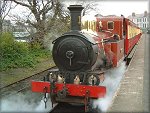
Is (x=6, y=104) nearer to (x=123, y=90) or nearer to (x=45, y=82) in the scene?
(x=45, y=82)

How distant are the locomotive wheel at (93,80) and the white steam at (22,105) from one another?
1460mm

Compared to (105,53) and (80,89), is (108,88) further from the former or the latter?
(80,89)

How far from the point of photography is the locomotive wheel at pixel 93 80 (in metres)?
7.47

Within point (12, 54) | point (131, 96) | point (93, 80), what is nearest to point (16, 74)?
point (12, 54)

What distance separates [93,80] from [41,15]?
15.1 metres

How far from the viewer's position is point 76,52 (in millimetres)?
7688

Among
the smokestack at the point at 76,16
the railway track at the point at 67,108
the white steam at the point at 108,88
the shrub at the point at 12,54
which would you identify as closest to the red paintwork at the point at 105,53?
the white steam at the point at 108,88

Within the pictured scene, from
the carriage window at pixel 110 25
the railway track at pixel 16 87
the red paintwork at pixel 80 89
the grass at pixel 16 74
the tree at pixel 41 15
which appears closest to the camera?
the red paintwork at pixel 80 89

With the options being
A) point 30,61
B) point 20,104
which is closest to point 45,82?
point 20,104

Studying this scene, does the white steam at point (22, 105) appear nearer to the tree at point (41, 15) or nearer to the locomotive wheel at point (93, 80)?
the locomotive wheel at point (93, 80)

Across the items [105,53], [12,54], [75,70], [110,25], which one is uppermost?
[110,25]

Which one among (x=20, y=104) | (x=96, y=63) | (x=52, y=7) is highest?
(x=52, y=7)

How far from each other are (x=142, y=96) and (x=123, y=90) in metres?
0.74

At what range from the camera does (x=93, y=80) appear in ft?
24.6
